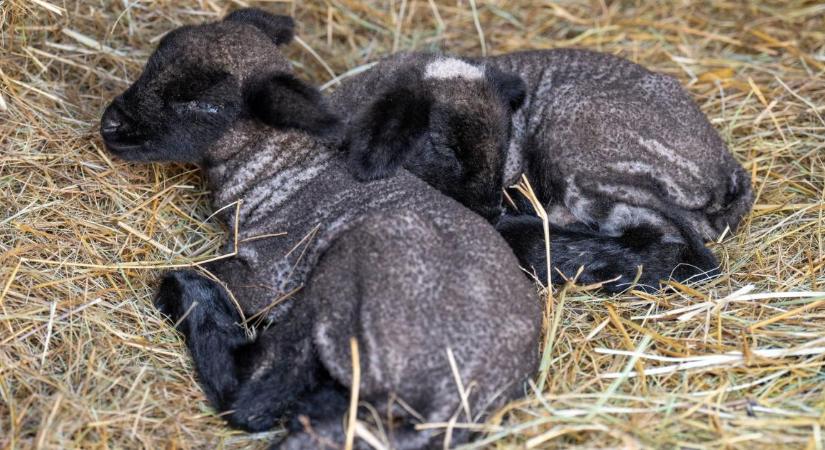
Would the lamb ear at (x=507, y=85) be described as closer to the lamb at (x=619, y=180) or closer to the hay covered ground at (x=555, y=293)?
the lamb at (x=619, y=180)

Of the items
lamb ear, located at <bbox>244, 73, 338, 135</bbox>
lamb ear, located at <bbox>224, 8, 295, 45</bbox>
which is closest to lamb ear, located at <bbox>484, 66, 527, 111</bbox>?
lamb ear, located at <bbox>244, 73, 338, 135</bbox>

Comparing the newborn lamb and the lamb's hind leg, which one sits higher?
the newborn lamb

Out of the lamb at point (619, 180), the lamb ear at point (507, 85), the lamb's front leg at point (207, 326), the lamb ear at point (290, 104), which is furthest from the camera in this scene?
the lamb ear at point (507, 85)

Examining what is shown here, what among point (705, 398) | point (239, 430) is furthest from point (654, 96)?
point (239, 430)

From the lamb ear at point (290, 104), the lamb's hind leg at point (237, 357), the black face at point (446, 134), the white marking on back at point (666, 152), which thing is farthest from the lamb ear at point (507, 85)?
the lamb's hind leg at point (237, 357)

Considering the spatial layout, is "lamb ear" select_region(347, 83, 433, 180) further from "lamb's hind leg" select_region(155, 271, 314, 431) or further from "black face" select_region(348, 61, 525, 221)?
"lamb's hind leg" select_region(155, 271, 314, 431)
